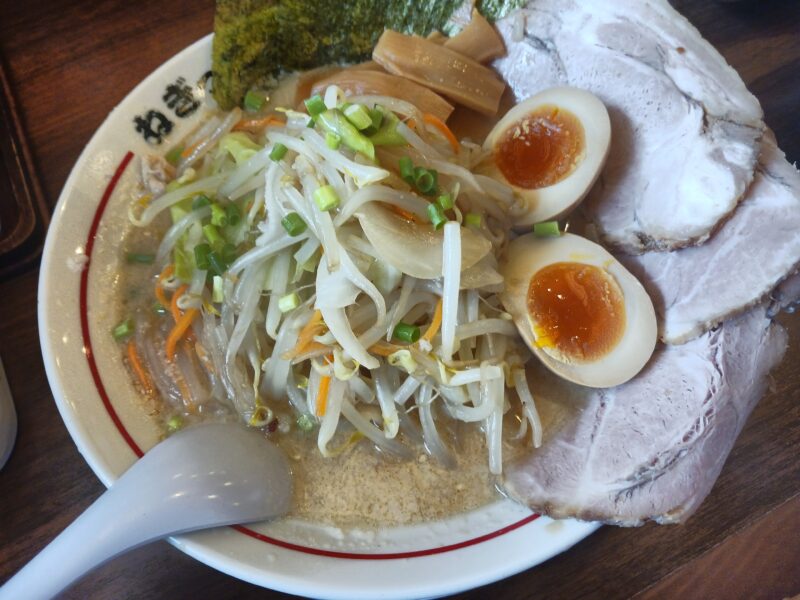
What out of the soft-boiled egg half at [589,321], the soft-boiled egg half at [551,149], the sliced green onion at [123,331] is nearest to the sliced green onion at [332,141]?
the soft-boiled egg half at [551,149]

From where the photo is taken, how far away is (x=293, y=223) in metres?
1.35

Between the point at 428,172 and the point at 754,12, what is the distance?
158 cm

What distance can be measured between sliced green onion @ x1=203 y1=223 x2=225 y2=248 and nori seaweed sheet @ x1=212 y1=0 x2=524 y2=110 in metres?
0.42

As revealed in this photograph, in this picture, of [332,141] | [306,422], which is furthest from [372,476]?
[332,141]

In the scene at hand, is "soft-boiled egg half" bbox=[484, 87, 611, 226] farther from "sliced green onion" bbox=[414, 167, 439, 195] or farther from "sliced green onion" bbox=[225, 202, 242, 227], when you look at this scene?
"sliced green onion" bbox=[225, 202, 242, 227]

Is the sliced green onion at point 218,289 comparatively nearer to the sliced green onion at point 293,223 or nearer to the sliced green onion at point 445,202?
the sliced green onion at point 293,223

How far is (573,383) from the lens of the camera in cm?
154

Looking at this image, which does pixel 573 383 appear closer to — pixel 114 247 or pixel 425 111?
pixel 425 111

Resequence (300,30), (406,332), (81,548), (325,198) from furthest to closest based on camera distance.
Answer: (300,30)
(406,332)
(325,198)
(81,548)

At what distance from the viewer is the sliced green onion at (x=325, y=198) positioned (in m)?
1.29

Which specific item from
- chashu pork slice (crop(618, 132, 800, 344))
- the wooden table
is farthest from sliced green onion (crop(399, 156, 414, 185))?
the wooden table

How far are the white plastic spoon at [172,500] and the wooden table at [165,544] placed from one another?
0.31 metres

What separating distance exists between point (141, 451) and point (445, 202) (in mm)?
A: 911

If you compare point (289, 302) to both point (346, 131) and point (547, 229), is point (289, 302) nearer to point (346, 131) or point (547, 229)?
point (346, 131)
